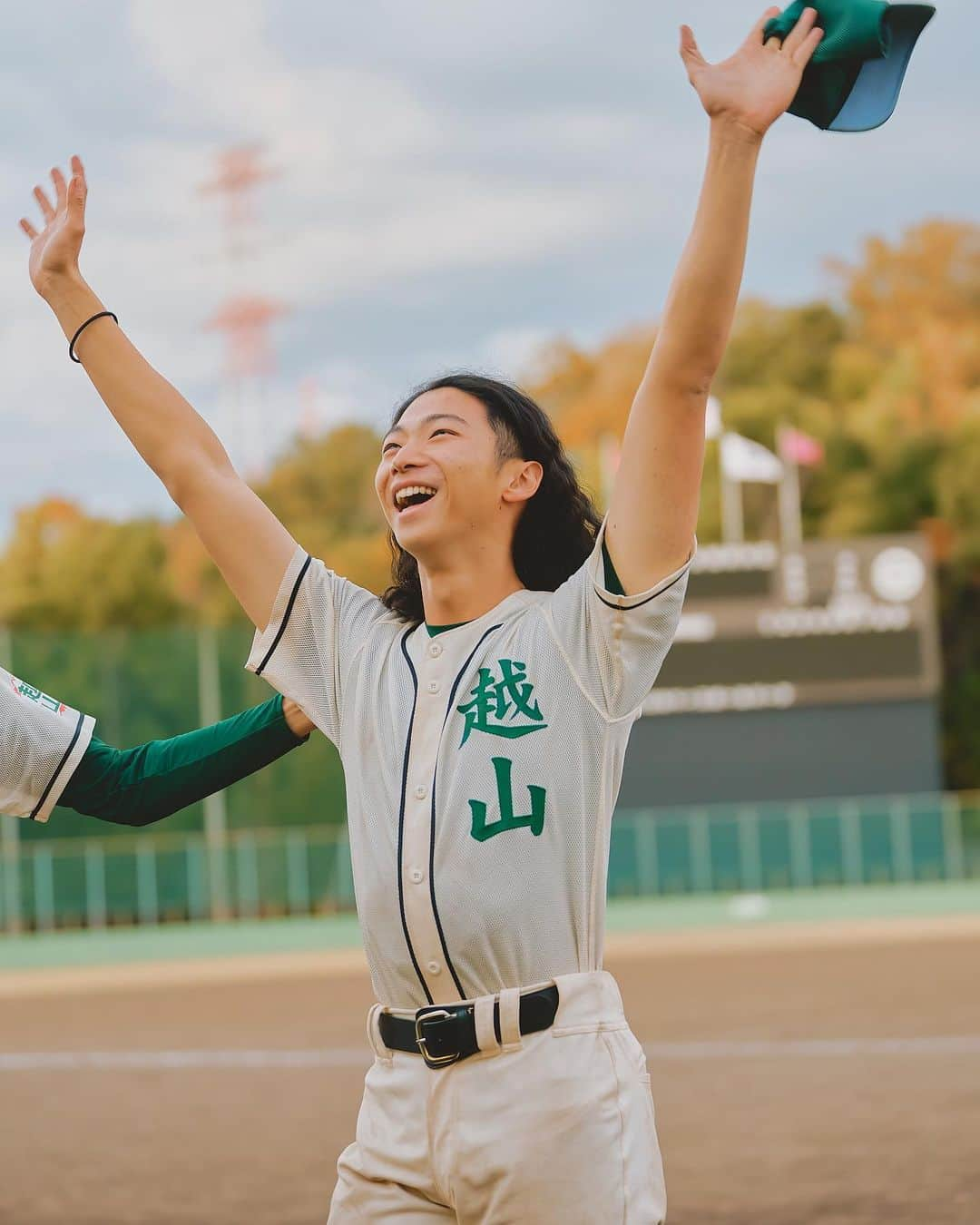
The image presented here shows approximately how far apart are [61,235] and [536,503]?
3.12 ft

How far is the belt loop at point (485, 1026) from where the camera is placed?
9.11 ft

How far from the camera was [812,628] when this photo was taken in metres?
24.2

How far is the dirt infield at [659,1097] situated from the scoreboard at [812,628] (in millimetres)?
6367

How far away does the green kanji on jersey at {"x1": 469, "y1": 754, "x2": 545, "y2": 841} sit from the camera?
2.81 meters

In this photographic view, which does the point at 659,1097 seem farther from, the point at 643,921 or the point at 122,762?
the point at 643,921

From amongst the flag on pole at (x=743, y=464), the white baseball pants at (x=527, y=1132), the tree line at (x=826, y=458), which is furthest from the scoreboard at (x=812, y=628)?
the white baseball pants at (x=527, y=1132)

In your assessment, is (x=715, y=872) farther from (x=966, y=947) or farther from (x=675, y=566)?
(x=675, y=566)

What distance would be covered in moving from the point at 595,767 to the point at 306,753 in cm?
2556

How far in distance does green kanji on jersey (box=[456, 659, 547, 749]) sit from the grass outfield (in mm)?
21793

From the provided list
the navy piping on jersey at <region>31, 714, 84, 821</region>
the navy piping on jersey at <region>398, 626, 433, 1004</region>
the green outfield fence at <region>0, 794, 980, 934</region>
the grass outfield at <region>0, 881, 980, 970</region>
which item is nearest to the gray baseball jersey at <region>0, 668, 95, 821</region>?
the navy piping on jersey at <region>31, 714, 84, 821</region>

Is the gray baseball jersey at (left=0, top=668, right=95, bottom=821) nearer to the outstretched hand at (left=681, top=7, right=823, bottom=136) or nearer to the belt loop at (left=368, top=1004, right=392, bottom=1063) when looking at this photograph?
the belt loop at (left=368, top=1004, right=392, bottom=1063)

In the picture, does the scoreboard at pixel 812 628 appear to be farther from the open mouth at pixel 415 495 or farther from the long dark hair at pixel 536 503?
the open mouth at pixel 415 495

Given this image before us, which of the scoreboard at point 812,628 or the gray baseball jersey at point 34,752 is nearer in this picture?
the gray baseball jersey at point 34,752

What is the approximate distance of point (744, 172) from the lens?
2674mm
